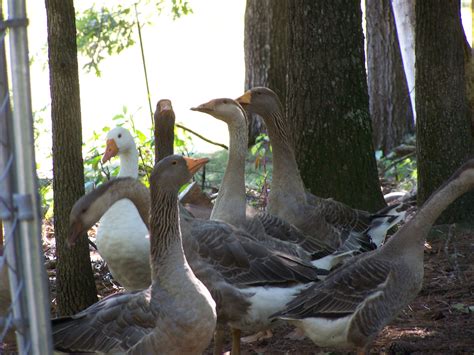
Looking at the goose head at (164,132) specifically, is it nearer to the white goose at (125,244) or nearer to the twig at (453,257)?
the white goose at (125,244)

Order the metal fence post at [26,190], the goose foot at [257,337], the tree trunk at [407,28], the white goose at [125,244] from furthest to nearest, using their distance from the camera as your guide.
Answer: the tree trunk at [407,28] < the goose foot at [257,337] < the white goose at [125,244] < the metal fence post at [26,190]

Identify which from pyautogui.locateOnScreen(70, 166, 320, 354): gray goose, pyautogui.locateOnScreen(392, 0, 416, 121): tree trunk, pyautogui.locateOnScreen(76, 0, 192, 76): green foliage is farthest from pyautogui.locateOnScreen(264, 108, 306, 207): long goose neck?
pyautogui.locateOnScreen(76, 0, 192, 76): green foliage

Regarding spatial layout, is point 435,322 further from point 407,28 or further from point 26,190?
point 407,28

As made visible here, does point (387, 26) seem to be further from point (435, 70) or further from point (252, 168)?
point (435, 70)

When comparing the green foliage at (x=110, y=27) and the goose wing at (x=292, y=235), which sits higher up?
the green foliage at (x=110, y=27)

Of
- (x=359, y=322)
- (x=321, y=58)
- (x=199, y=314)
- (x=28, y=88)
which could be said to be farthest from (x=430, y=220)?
(x=28, y=88)

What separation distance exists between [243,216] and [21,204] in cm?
432

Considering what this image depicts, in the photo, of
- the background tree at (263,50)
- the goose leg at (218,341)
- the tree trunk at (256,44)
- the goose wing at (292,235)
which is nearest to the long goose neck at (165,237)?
the goose leg at (218,341)

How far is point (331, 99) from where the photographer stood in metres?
7.87

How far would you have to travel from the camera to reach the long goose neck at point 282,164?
722 cm

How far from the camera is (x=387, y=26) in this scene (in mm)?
12969

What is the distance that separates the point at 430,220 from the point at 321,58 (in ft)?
9.34

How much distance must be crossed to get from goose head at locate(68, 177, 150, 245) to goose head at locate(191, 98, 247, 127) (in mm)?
1634

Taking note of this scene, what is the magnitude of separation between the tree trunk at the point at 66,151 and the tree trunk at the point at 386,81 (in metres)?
8.02
